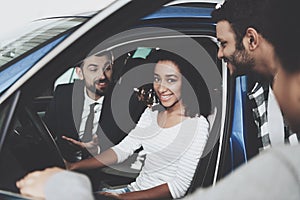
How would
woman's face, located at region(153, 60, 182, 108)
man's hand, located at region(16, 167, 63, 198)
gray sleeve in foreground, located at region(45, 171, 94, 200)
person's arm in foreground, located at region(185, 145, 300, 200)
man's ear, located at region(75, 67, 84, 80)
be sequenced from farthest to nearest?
woman's face, located at region(153, 60, 182, 108) < man's ear, located at region(75, 67, 84, 80) < man's hand, located at region(16, 167, 63, 198) < gray sleeve in foreground, located at region(45, 171, 94, 200) < person's arm in foreground, located at region(185, 145, 300, 200)

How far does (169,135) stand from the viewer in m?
1.83

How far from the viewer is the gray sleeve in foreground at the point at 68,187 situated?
139cm

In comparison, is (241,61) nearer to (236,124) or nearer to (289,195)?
(236,124)

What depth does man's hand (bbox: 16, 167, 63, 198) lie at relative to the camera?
159 cm

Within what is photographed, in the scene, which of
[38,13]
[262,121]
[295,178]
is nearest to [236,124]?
[262,121]

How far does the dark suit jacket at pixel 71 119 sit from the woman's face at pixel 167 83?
0.16 metres

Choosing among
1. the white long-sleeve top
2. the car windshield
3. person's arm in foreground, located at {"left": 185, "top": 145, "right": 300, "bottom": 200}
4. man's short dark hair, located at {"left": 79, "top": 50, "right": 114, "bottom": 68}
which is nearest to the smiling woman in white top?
the white long-sleeve top

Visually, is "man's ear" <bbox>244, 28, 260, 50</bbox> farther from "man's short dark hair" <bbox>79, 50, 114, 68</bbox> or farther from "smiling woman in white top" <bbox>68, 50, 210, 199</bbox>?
"man's short dark hair" <bbox>79, 50, 114, 68</bbox>

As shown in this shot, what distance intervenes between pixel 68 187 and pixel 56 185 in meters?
0.13

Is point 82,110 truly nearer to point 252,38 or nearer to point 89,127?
point 89,127

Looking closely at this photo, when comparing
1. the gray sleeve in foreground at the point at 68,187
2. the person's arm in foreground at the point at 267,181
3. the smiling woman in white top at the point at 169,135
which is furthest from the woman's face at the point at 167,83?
the person's arm in foreground at the point at 267,181

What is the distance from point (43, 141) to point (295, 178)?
0.92 metres

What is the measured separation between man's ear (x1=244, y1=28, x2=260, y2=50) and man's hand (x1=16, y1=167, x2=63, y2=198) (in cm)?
73

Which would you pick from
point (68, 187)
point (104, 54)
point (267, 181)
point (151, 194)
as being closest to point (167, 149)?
point (151, 194)
